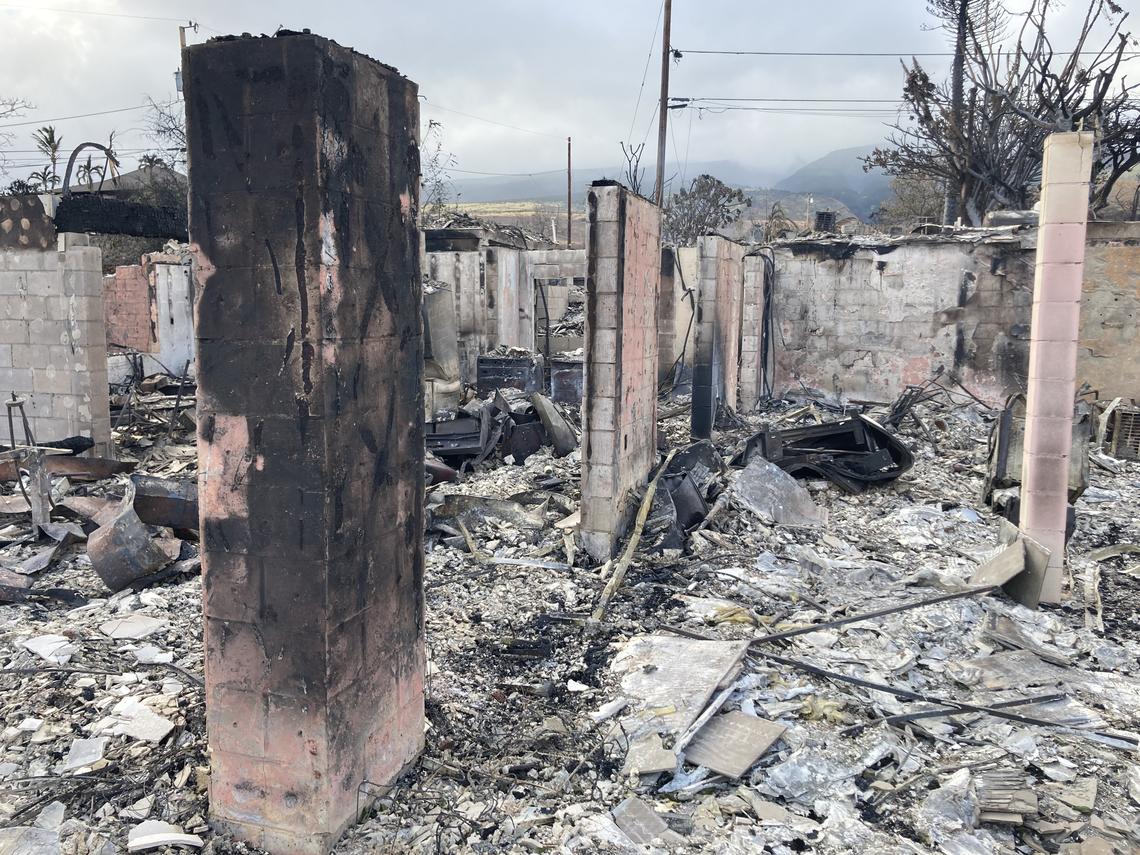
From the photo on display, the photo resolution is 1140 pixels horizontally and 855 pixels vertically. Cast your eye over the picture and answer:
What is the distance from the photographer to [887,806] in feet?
10.6

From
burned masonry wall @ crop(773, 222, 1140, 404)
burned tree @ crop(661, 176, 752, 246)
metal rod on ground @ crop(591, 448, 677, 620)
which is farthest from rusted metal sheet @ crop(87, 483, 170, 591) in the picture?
burned tree @ crop(661, 176, 752, 246)

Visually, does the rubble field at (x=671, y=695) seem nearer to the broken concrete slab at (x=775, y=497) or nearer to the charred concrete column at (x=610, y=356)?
the broken concrete slab at (x=775, y=497)

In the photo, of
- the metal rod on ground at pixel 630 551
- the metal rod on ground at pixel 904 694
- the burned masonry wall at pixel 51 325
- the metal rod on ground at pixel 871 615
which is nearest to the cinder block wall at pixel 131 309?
the burned masonry wall at pixel 51 325

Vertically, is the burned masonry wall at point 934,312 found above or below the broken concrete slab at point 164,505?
above

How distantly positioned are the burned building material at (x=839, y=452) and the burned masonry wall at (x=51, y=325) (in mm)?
7171

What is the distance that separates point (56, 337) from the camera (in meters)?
8.73

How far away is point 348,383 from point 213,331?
52 centimetres

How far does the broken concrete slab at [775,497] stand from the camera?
718 centimetres

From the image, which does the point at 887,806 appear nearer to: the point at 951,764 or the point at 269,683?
the point at 951,764

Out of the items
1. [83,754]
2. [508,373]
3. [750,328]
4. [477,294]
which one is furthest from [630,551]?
[477,294]

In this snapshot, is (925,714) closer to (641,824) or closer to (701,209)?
(641,824)

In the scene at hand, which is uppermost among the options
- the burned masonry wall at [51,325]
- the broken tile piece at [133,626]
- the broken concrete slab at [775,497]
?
the burned masonry wall at [51,325]

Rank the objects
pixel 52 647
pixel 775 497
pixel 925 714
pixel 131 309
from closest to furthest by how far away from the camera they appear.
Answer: pixel 925 714 < pixel 52 647 < pixel 775 497 < pixel 131 309

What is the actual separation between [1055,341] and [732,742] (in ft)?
12.0
